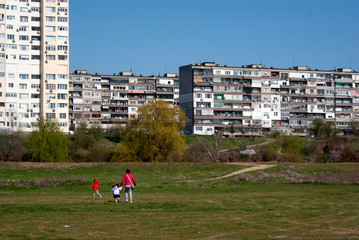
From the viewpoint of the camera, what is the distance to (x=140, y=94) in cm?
18188

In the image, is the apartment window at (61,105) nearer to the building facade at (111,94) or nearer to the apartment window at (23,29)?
the apartment window at (23,29)

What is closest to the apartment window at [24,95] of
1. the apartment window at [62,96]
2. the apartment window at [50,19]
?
the apartment window at [62,96]

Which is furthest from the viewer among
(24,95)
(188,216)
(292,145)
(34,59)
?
(34,59)

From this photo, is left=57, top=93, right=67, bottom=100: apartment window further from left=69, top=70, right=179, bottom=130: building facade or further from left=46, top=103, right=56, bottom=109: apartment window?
left=69, top=70, right=179, bottom=130: building facade

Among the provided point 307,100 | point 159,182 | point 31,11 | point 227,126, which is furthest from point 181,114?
point 307,100

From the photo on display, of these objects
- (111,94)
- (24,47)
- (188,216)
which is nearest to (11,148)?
(24,47)

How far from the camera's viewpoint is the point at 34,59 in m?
124

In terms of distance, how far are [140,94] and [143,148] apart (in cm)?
9530

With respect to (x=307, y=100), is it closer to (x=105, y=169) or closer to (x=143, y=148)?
(x=143, y=148)

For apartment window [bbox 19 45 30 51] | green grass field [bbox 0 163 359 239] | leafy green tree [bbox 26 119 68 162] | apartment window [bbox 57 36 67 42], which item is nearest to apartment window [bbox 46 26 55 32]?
apartment window [bbox 57 36 67 42]

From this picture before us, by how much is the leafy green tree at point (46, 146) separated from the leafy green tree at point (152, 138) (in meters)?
9.51

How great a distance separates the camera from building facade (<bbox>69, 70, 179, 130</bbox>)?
6752 inches

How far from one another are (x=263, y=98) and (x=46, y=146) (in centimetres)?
8483

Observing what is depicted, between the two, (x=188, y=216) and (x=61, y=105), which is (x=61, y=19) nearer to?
(x=61, y=105)
